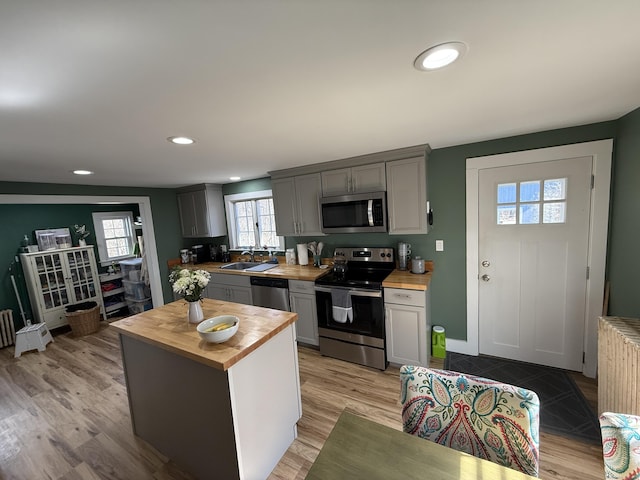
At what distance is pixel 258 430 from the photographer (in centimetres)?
155

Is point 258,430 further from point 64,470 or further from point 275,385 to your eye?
point 64,470

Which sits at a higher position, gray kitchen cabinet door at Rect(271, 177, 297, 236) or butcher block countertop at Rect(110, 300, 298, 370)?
gray kitchen cabinet door at Rect(271, 177, 297, 236)

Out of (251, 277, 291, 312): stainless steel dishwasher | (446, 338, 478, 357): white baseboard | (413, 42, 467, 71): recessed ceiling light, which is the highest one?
(413, 42, 467, 71): recessed ceiling light

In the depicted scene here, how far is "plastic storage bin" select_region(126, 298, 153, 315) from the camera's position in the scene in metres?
4.61

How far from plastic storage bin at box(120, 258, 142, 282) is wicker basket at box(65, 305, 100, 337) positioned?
2.52 ft

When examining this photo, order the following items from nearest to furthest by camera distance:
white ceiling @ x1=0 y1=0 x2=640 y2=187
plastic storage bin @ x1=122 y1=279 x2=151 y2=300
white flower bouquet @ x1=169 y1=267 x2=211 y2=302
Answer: white ceiling @ x1=0 y1=0 x2=640 y2=187, white flower bouquet @ x1=169 y1=267 x2=211 y2=302, plastic storage bin @ x1=122 y1=279 x2=151 y2=300

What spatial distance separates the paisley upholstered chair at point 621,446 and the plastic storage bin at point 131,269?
567cm

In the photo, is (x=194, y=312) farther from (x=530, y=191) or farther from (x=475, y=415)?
(x=530, y=191)

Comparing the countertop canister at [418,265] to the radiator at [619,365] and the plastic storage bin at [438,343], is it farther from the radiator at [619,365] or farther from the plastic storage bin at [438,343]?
the radiator at [619,365]

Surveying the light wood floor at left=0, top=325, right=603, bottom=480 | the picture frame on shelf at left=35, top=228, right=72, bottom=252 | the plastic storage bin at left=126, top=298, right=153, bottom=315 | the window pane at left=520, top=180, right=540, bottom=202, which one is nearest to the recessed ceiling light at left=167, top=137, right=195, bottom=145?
the light wood floor at left=0, top=325, right=603, bottom=480

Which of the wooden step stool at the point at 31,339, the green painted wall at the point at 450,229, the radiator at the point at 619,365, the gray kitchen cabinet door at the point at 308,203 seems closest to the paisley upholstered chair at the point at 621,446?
the radiator at the point at 619,365

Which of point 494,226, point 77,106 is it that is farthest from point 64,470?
point 494,226

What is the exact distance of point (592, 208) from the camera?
85.4 inches

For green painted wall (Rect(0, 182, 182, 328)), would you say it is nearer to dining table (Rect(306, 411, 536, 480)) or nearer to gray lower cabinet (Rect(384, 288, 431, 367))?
gray lower cabinet (Rect(384, 288, 431, 367))
